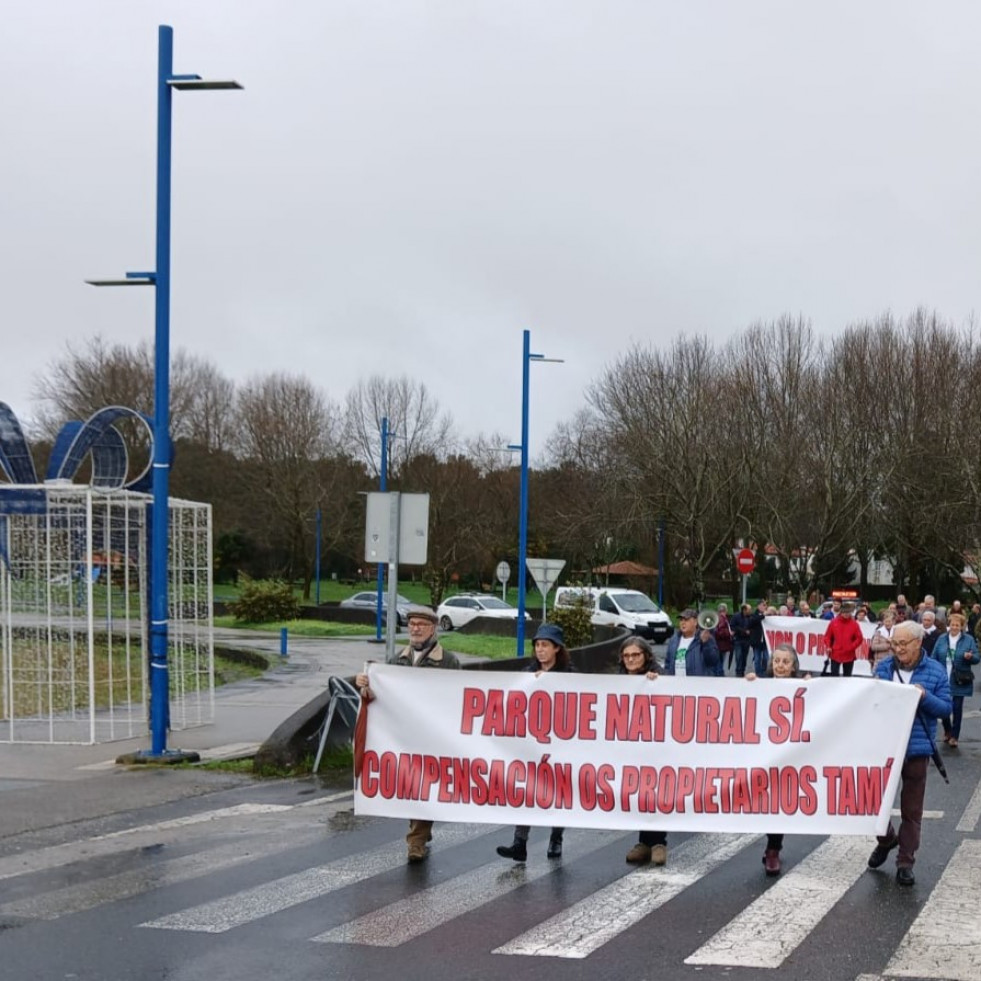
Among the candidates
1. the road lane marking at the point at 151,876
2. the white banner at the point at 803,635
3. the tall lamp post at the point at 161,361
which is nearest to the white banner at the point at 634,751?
the road lane marking at the point at 151,876

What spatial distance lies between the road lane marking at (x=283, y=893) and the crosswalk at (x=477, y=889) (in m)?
0.01

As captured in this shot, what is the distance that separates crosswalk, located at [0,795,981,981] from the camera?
719 cm

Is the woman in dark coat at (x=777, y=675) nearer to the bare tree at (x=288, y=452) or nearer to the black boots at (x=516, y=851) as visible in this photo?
the black boots at (x=516, y=851)

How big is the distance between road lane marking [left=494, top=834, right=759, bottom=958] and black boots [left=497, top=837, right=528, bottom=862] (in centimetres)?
77

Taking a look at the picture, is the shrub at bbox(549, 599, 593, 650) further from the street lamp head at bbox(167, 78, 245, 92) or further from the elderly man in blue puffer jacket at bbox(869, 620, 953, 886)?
the elderly man in blue puffer jacket at bbox(869, 620, 953, 886)

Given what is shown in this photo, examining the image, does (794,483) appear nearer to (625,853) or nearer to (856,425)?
(856,425)

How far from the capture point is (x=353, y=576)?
9375 centimetres

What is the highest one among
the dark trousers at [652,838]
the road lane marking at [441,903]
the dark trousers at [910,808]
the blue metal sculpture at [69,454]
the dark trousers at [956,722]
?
the blue metal sculpture at [69,454]

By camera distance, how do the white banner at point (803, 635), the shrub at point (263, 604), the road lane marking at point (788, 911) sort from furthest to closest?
the shrub at point (263, 604)
the white banner at point (803, 635)
the road lane marking at point (788, 911)

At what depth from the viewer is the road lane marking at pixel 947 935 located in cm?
662

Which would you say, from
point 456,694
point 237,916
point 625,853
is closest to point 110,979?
point 237,916

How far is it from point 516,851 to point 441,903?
127 centimetres

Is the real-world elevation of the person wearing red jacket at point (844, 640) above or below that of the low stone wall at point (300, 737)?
above

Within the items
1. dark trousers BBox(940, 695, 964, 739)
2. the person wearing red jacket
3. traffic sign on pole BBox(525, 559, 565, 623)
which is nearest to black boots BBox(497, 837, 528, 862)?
dark trousers BBox(940, 695, 964, 739)
